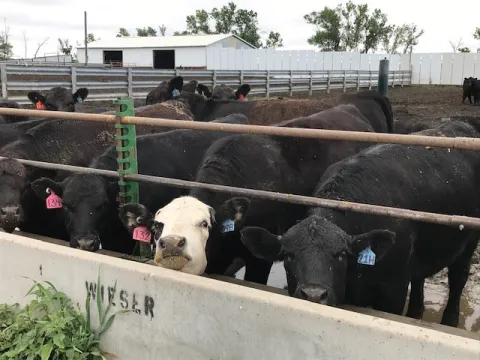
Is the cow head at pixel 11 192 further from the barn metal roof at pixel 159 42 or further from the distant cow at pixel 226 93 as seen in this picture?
the barn metal roof at pixel 159 42

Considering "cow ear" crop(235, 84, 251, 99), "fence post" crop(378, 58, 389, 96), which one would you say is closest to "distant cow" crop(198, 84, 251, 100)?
"cow ear" crop(235, 84, 251, 99)

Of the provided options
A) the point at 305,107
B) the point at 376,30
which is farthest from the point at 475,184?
the point at 376,30

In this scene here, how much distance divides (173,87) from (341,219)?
322 inches

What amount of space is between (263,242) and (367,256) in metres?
0.66

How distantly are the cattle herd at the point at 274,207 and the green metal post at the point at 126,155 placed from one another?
166 mm

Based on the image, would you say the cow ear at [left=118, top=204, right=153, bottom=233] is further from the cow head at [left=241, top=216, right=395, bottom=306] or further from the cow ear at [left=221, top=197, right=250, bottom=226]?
the cow head at [left=241, top=216, right=395, bottom=306]

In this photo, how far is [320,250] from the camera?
328 centimetres

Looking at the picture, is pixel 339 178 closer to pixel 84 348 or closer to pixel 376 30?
pixel 84 348

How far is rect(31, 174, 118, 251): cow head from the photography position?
4398mm

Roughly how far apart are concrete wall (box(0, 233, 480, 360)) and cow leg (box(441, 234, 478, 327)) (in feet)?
8.22

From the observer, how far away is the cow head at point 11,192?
4555 mm

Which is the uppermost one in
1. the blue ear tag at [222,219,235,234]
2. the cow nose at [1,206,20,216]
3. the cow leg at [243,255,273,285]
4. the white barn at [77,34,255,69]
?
the white barn at [77,34,255,69]

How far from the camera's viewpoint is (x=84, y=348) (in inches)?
126

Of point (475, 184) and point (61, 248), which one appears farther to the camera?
point (475, 184)
